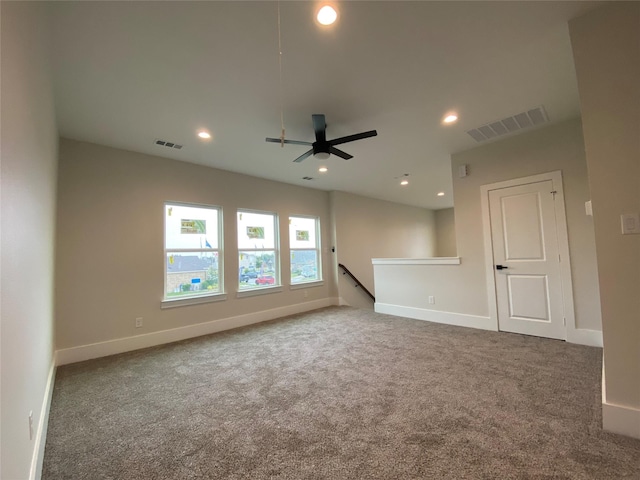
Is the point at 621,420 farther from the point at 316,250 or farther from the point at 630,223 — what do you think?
the point at 316,250

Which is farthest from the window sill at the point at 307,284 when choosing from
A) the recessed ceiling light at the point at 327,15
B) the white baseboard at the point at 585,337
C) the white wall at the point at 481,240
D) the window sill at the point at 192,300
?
the recessed ceiling light at the point at 327,15

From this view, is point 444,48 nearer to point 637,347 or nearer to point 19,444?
point 637,347

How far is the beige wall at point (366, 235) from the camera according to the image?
633 cm

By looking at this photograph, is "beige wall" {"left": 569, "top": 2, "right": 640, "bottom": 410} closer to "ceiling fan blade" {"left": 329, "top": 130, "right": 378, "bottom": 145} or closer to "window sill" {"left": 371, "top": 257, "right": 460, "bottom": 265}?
"ceiling fan blade" {"left": 329, "top": 130, "right": 378, "bottom": 145}

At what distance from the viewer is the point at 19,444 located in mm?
1141

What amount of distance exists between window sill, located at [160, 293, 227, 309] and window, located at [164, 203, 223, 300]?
0.21 feet

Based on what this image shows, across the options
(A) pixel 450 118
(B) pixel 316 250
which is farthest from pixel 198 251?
(A) pixel 450 118

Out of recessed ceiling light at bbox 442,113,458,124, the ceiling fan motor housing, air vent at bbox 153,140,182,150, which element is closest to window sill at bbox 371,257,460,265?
recessed ceiling light at bbox 442,113,458,124

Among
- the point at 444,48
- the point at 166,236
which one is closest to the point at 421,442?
the point at 444,48

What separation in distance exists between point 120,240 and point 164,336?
4.73ft

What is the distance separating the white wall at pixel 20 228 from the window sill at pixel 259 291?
2.95 meters

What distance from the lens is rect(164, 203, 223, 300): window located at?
4098 mm

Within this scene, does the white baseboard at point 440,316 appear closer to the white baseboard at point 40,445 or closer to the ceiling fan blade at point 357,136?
the ceiling fan blade at point 357,136

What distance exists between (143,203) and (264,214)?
203cm
